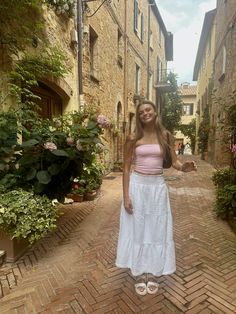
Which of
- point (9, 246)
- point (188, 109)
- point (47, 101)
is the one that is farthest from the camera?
point (188, 109)

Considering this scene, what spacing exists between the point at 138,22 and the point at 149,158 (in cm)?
1257

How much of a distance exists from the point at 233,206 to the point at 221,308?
7.18 feet

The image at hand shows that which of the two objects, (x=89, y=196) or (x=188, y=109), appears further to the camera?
(x=188, y=109)

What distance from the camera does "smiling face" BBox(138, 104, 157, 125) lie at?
2.28 metres

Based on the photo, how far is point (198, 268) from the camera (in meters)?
2.89

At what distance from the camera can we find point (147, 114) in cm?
228

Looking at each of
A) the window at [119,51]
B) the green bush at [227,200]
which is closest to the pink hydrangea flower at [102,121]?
the green bush at [227,200]

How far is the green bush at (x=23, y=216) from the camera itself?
276cm

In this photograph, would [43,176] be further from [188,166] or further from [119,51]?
[119,51]

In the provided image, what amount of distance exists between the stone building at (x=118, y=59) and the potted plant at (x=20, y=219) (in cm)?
465

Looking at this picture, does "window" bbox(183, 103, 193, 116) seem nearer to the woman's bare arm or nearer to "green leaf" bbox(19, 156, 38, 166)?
"green leaf" bbox(19, 156, 38, 166)

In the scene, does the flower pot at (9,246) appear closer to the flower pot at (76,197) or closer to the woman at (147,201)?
the woman at (147,201)

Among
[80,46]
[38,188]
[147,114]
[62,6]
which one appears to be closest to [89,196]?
[38,188]

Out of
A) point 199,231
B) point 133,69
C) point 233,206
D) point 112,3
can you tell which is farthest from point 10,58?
point 133,69
